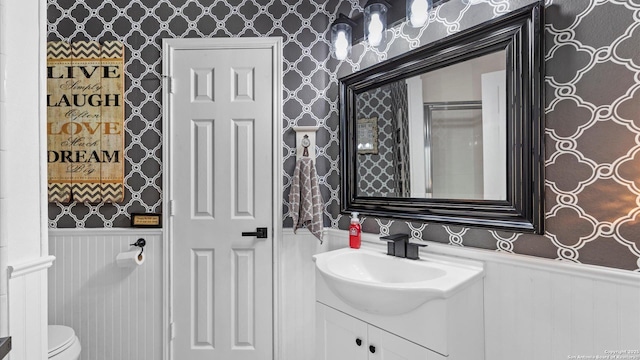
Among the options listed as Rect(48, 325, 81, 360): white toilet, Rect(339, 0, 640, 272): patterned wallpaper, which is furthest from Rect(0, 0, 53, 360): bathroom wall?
Rect(339, 0, 640, 272): patterned wallpaper

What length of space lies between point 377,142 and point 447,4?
73 cm

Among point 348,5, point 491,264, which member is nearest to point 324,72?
point 348,5

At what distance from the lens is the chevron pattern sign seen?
197 centimetres

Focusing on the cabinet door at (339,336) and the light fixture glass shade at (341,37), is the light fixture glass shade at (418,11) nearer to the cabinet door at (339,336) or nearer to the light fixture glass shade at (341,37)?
the light fixture glass shade at (341,37)

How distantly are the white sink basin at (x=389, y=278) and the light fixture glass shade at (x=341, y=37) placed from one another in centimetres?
113

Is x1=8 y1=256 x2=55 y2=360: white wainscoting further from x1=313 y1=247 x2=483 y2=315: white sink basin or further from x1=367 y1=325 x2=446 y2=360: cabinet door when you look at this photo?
x1=367 y1=325 x2=446 y2=360: cabinet door

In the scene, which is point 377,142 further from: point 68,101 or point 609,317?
point 68,101

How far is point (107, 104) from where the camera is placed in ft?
6.57

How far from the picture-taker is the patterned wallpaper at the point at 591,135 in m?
1.01

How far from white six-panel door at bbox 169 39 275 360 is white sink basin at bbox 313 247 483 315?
62cm

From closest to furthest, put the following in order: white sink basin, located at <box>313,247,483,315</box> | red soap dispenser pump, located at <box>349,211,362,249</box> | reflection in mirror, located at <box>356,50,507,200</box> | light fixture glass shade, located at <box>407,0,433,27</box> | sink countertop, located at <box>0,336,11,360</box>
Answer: sink countertop, located at <box>0,336,11,360</box> < white sink basin, located at <box>313,247,483,315</box> < reflection in mirror, located at <box>356,50,507,200</box> < light fixture glass shade, located at <box>407,0,433,27</box> < red soap dispenser pump, located at <box>349,211,362,249</box>

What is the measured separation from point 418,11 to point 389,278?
1257mm

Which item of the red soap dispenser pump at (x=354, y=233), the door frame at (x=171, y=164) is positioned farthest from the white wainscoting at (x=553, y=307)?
the door frame at (x=171, y=164)

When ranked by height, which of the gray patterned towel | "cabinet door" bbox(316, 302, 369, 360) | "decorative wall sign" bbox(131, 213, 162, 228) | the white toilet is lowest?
the white toilet
